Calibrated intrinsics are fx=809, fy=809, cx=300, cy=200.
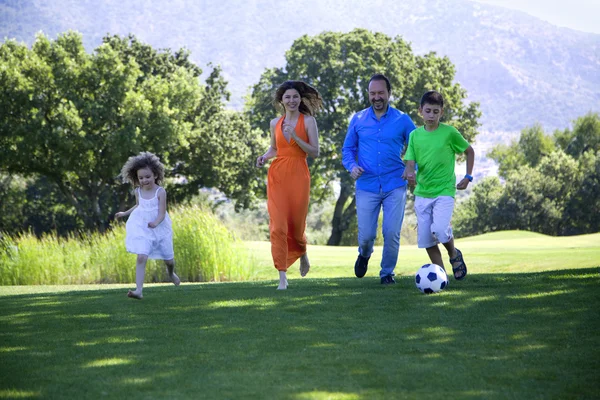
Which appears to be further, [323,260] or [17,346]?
[323,260]

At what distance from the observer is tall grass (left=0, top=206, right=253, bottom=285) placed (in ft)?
57.2

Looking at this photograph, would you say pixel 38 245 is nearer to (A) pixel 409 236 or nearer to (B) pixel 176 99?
(B) pixel 176 99

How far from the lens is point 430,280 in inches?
317

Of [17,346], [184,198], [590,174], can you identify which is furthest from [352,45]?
[17,346]

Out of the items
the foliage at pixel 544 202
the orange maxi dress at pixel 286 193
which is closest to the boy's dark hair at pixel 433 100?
the orange maxi dress at pixel 286 193

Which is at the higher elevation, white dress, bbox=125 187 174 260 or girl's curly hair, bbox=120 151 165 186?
girl's curly hair, bbox=120 151 165 186

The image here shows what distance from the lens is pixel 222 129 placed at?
4094cm

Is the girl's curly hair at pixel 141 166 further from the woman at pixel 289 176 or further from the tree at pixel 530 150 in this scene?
the tree at pixel 530 150

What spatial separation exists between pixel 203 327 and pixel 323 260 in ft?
49.0

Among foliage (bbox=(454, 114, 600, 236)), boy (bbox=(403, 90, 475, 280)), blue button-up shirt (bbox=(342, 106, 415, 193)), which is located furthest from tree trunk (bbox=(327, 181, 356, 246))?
boy (bbox=(403, 90, 475, 280))

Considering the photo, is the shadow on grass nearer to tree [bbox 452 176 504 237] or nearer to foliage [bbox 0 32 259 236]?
foliage [bbox 0 32 259 236]

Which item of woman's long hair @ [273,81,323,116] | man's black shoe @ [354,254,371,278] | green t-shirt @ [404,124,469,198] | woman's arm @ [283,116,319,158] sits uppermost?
woman's long hair @ [273,81,323,116]

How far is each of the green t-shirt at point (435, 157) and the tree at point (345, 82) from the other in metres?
33.8

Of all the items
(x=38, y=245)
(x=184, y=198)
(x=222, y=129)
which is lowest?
(x=38, y=245)
